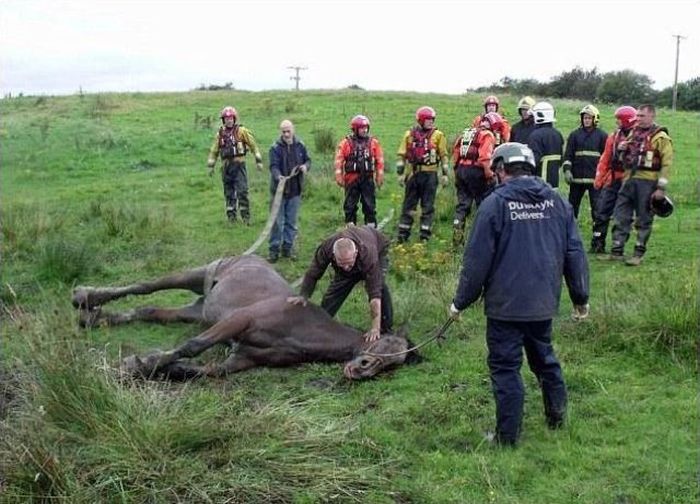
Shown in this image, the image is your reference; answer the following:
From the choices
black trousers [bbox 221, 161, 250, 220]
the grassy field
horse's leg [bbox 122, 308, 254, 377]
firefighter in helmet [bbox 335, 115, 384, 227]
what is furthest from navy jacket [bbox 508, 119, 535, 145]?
horse's leg [bbox 122, 308, 254, 377]

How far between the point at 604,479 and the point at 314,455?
5.74 feet

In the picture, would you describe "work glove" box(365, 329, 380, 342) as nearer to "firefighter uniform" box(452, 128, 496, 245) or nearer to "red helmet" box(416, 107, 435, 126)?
"firefighter uniform" box(452, 128, 496, 245)

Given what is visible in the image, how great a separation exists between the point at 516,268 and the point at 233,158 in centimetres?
896

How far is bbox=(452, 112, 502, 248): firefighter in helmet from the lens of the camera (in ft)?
35.3

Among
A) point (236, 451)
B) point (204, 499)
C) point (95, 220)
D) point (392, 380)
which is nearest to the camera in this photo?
point (204, 499)

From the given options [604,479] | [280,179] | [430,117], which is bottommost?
[604,479]

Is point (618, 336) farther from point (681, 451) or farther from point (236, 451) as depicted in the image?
point (236, 451)

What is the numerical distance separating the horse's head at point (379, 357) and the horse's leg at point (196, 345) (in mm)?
941

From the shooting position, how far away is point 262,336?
6.73 m

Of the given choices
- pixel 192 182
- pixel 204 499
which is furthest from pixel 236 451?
pixel 192 182

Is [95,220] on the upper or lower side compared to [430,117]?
lower

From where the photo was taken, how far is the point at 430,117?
11.5 metres

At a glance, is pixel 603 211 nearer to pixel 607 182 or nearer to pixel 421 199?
pixel 607 182

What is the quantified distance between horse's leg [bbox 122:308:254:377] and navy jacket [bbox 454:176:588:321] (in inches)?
86.6
